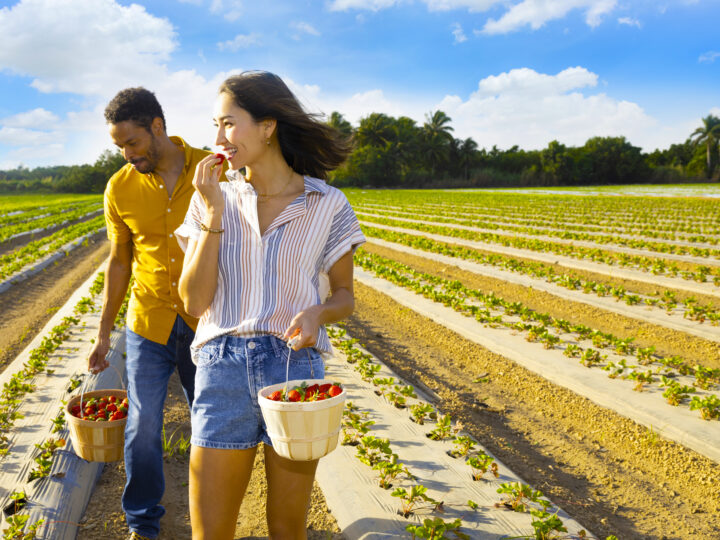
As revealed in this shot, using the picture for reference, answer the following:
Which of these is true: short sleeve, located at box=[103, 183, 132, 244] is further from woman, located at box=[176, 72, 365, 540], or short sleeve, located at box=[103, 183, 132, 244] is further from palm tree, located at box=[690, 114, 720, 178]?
palm tree, located at box=[690, 114, 720, 178]

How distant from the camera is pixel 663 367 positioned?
5.27 metres

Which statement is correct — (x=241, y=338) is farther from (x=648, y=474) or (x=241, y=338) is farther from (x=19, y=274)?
(x=19, y=274)

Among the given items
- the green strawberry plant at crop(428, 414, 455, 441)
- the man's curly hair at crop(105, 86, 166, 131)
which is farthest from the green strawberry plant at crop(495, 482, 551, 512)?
the man's curly hair at crop(105, 86, 166, 131)

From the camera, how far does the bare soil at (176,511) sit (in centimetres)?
298

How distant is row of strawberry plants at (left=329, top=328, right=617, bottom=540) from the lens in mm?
2621

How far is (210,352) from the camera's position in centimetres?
181

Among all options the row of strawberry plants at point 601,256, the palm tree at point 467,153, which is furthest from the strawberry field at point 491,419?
the palm tree at point 467,153

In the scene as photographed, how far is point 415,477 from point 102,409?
1893mm

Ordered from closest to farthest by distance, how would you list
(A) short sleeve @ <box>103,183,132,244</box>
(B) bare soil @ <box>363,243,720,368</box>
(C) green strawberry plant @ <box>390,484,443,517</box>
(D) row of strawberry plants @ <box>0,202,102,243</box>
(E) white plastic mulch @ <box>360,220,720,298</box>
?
(A) short sleeve @ <box>103,183,132,244</box>
(C) green strawberry plant @ <box>390,484,443,517</box>
(B) bare soil @ <box>363,243,720,368</box>
(E) white plastic mulch @ <box>360,220,720,298</box>
(D) row of strawberry plants @ <box>0,202,102,243</box>

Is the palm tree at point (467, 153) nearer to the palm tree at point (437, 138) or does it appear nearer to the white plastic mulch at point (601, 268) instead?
the palm tree at point (437, 138)

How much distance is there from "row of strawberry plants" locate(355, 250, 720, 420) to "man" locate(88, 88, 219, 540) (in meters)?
4.10

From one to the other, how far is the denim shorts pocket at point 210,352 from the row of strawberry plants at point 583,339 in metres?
4.14

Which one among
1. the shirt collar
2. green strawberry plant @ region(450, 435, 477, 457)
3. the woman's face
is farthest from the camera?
green strawberry plant @ region(450, 435, 477, 457)

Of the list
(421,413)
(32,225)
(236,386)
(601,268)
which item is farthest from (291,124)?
(32,225)
